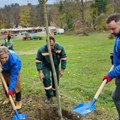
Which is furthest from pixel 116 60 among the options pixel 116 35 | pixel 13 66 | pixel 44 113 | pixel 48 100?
pixel 48 100

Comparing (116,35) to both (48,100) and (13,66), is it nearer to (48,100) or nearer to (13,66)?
(13,66)

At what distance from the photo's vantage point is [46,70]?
680 centimetres

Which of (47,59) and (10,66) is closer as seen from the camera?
(10,66)

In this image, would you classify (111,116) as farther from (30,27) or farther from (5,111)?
(30,27)

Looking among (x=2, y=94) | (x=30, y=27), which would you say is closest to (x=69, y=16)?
(x=30, y=27)

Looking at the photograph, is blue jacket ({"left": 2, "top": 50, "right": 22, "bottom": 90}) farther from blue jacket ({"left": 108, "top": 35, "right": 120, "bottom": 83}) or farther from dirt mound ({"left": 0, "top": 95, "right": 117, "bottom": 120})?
blue jacket ({"left": 108, "top": 35, "right": 120, "bottom": 83})

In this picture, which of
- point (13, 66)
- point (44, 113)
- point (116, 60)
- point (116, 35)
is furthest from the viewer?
point (44, 113)

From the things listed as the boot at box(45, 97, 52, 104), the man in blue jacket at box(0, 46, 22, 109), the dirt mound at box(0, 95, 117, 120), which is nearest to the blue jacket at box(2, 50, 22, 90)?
the man in blue jacket at box(0, 46, 22, 109)

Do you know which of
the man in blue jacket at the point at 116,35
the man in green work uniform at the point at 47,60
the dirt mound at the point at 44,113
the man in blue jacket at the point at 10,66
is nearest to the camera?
the man in blue jacket at the point at 116,35

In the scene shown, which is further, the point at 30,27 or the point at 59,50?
the point at 30,27

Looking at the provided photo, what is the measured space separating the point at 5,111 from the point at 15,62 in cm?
122

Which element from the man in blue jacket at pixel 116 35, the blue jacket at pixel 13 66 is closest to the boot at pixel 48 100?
the blue jacket at pixel 13 66

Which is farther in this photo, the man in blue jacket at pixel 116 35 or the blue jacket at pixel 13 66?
the blue jacket at pixel 13 66

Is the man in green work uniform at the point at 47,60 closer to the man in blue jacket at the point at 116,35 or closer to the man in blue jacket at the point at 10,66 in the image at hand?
the man in blue jacket at the point at 10,66
